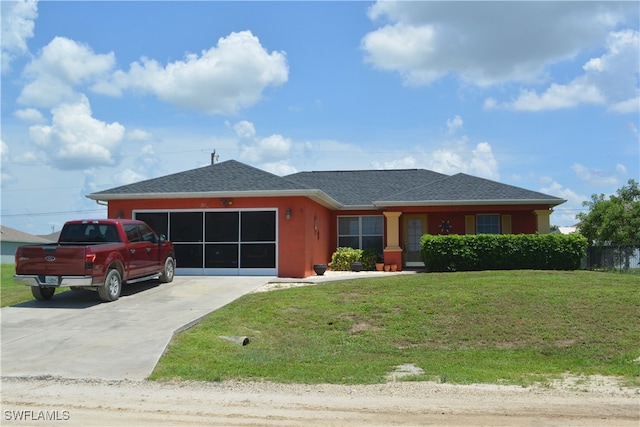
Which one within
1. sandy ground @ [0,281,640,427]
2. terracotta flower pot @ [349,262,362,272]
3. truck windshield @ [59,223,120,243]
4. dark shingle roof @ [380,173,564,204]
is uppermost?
dark shingle roof @ [380,173,564,204]

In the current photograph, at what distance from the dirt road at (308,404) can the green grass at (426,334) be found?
0.61 metres

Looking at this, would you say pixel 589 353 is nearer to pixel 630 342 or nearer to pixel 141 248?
pixel 630 342

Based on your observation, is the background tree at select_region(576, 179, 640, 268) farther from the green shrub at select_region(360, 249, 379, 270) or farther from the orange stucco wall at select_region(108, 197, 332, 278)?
the orange stucco wall at select_region(108, 197, 332, 278)

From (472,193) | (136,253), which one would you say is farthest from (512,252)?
(136,253)

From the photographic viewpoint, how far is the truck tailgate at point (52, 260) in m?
13.9

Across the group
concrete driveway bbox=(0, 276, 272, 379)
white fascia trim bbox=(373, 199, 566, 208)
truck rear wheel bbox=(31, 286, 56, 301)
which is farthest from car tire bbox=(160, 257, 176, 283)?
white fascia trim bbox=(373, 199, 566, 208)

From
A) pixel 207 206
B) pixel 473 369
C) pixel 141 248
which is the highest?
pixel 207 206

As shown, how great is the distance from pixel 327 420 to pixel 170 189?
14748mm

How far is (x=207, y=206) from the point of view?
19734mm

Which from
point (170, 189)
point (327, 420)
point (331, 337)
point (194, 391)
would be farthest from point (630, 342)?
point (170, 189)

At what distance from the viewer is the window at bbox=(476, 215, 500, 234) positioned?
2389 cm

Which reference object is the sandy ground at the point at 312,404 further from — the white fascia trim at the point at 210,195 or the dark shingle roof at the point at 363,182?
the dark shingle roof at the point at 363,182
